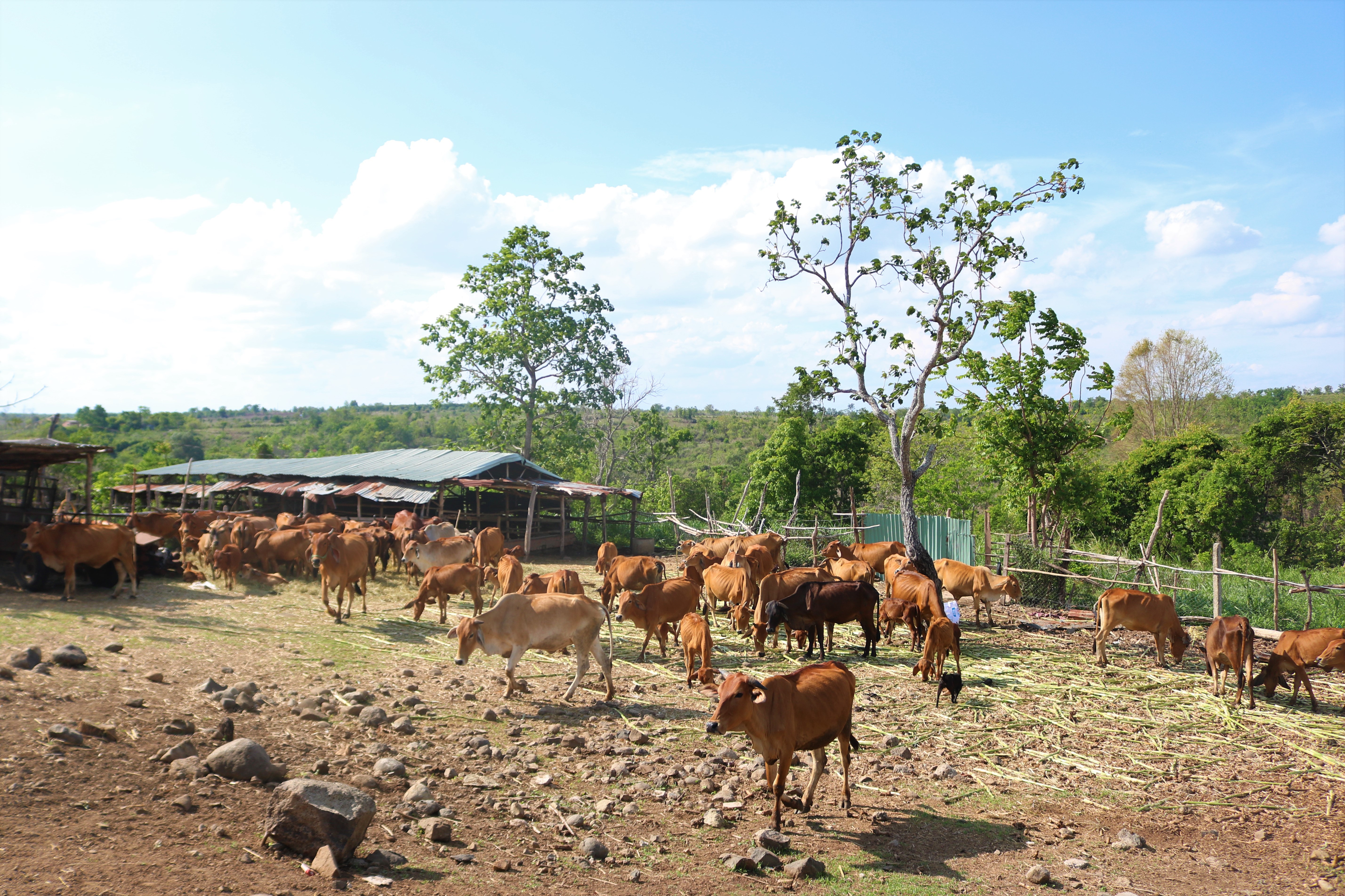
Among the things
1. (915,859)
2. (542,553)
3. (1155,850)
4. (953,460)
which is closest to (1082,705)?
(1155,850)

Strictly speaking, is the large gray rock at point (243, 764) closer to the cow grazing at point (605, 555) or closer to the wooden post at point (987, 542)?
the cow grazing at point (605, 555)

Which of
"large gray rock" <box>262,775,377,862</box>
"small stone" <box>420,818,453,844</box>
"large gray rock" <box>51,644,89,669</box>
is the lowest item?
"small stone" <box>420,818,453,844</box>

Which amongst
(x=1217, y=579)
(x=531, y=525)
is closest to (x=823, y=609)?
(x=1217, y=579)

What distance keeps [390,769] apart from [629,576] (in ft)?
29.6

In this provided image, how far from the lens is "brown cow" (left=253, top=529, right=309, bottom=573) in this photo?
18734 mm

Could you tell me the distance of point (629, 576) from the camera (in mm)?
16219

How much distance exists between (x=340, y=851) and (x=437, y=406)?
117 feet

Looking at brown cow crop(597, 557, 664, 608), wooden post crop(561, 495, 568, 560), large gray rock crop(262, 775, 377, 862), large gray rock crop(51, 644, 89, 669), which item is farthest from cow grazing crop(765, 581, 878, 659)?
wooden post crop(561, 495, 568, 560)

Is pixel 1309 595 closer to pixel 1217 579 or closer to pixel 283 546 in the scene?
pixel 1217 579

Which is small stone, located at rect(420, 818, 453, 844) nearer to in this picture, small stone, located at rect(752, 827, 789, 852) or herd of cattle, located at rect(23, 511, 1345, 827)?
herd of cattle, located at rect(23, 511, 1345, 827)

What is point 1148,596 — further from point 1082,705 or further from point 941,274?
point 941,274

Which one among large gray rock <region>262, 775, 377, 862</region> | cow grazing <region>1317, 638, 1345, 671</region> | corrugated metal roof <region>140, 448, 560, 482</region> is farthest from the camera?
corrugated metal roof <region>140, 448, 560, 482</region>

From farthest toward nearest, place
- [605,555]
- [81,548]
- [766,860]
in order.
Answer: [605,555], [81,548], [766,860]

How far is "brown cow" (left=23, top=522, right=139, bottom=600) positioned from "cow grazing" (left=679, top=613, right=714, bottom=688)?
10080 millimetres
